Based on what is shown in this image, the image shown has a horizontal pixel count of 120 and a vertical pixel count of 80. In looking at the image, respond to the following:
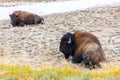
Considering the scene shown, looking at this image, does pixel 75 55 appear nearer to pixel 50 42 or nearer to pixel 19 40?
A: pixel 50 42

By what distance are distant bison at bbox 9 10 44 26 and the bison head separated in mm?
7645

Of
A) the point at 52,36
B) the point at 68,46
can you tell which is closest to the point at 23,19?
the point at 52,36

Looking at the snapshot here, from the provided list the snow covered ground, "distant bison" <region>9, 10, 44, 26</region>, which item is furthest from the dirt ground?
the snow covered ground

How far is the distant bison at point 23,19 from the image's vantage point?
2206 cm

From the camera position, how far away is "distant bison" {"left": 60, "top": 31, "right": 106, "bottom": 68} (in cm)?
1316

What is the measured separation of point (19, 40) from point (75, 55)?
13.6 ft

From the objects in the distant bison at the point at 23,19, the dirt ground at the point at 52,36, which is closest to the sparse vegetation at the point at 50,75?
the dirt ground at the point at 52,36

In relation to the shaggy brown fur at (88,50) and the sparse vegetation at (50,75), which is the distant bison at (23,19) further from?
the sparse vegetation at (50,75)

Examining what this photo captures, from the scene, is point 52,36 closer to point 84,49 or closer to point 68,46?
point 68,46

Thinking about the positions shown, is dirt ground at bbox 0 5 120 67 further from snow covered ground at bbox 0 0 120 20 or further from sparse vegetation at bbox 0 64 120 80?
sparse vegetation at bbox 0 64 120 80

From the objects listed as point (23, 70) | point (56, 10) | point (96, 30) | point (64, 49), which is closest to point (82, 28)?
point (96, 30)

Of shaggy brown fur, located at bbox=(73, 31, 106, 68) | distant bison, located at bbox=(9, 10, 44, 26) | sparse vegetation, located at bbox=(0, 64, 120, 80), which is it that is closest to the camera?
sparse vegetation, located at bbox=(0, 64, 120, 80)

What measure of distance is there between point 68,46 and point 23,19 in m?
8.11

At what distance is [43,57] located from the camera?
14.7m
